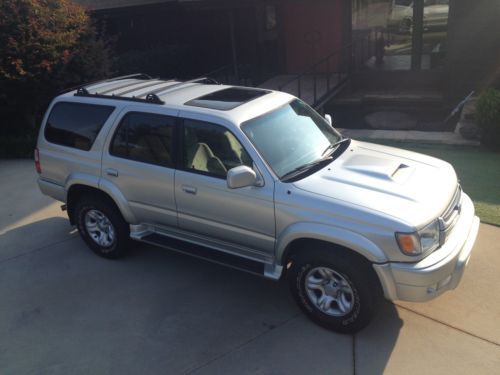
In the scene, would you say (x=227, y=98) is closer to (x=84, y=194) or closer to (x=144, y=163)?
(x=144, y=163)

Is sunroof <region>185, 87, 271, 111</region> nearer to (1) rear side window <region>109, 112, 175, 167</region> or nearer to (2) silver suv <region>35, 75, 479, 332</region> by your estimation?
(2) silver suv <region>35, 75, 479, 332</region>

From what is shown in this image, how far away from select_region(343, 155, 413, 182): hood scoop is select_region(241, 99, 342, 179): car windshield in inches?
13.0

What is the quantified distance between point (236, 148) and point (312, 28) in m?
10.9

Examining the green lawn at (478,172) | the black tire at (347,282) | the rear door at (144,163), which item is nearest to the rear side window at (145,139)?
the rear door at (144,163)

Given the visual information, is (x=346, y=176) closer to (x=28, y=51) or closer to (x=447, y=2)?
(x=28, y=51)

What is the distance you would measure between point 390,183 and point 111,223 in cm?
316

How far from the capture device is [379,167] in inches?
184

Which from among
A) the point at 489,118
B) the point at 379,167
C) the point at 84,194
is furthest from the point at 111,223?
the point at 489,118

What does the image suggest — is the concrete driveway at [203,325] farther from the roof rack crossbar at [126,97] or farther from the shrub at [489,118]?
the shrub at [489,118]

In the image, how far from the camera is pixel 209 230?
198 inches

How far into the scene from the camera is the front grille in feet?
13.6

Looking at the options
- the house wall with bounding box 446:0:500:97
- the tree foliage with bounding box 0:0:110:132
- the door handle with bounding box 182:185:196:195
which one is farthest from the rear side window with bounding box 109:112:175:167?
the house wall with bounding box 446:0:500:97

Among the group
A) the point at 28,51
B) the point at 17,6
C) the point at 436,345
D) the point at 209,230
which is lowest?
the point at 436,345

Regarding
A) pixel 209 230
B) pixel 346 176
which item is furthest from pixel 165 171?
pixel 346 176
